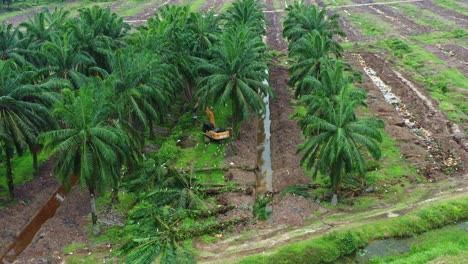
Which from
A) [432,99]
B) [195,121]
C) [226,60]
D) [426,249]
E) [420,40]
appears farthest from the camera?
[420,40]

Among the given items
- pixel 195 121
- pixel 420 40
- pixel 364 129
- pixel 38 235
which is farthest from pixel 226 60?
pixel 420 40

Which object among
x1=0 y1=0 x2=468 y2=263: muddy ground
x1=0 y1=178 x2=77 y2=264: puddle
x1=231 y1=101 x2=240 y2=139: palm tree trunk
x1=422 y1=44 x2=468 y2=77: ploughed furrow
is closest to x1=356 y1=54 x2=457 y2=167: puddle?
x1=0 y1=0 x2=468 y2=263: muddy ground

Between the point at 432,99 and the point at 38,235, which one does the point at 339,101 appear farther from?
the point at 432,99

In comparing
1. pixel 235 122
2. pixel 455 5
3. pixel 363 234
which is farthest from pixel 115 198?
pixel 455 5

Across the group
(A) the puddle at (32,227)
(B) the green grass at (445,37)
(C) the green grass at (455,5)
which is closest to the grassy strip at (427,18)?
(B) the green grass at (445,37)

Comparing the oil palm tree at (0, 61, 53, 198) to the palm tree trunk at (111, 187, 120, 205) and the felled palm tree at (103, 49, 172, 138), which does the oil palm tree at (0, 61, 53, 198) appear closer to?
Result: the felled palm tree at (103, 49, 172, 138)

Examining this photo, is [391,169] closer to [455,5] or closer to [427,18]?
[427,18]

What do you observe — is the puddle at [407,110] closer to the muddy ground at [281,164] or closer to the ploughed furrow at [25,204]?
the muddy ground at [281,164]
